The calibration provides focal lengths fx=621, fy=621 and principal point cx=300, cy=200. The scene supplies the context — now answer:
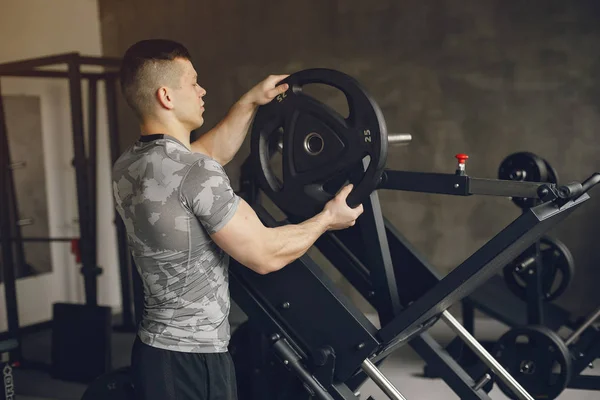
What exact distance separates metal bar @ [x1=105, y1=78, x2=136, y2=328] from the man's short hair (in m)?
2.37

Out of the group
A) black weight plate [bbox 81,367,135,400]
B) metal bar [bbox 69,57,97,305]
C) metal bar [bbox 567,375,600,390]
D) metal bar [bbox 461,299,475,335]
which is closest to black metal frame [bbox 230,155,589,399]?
black weight plate [bbox 81,367,135,400]

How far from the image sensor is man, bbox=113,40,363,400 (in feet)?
4.81

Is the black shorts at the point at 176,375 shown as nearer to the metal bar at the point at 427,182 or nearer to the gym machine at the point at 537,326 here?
the metal bar at the point at 427,182

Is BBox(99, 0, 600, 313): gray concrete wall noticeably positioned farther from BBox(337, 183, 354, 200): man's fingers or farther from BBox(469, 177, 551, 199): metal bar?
Result: BBox(337, 183, 354, 200): man's fingers

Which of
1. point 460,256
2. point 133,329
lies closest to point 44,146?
point 133,329

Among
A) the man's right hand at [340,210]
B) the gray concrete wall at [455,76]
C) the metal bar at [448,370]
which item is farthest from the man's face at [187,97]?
the gray concrete wall at [455,76]

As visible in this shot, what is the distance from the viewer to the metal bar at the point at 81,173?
312 cm

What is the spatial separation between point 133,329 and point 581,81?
10.7 ft

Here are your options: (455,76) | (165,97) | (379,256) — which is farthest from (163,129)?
(455,76)

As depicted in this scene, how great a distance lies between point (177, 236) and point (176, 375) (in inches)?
14.7

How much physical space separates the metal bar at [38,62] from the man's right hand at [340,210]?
6.46 feet

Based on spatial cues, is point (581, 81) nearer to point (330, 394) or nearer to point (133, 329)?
point (330, 394)

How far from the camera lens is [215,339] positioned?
161 cm

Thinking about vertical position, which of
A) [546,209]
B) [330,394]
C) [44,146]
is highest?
[44,146]
